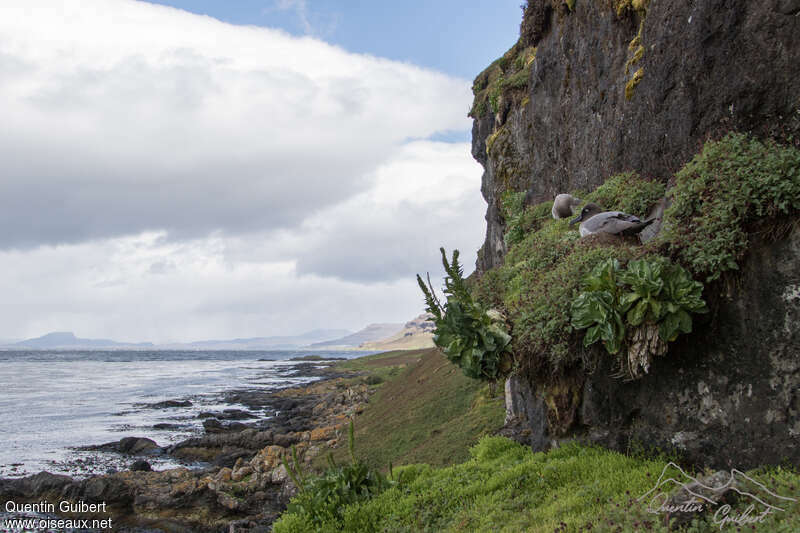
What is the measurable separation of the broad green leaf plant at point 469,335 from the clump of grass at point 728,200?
2.46m

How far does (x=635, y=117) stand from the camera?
9.75 metres

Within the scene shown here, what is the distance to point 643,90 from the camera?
30.9 feet

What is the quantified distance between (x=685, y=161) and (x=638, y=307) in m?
4.04

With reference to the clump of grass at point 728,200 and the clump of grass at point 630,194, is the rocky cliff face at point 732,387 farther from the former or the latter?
the clump of grass at point 630,194

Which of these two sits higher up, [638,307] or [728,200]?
[728,200]

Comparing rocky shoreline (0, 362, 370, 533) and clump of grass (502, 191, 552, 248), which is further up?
clump of grass (502, 191, 552, 248)

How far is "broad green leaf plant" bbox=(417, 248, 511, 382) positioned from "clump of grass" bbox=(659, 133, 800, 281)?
2462 mm

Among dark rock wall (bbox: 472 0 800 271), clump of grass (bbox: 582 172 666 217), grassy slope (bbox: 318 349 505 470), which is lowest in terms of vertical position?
grassy slope (bbox: 318 349 505 470)

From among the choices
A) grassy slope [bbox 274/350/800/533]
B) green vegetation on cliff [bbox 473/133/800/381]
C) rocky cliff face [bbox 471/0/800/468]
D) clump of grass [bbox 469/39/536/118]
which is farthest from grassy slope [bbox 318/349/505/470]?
clump of grass [bbox 469/39/536/118]

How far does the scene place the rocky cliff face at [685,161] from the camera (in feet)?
16.9

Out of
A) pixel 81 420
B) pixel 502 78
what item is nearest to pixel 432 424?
pixel 502 78

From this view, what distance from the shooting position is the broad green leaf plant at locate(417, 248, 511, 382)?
22.4ft

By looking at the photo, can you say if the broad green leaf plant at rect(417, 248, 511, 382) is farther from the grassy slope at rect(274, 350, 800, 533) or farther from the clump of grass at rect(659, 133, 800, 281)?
the clump of grass at rect(659, 133, 800, 281)
